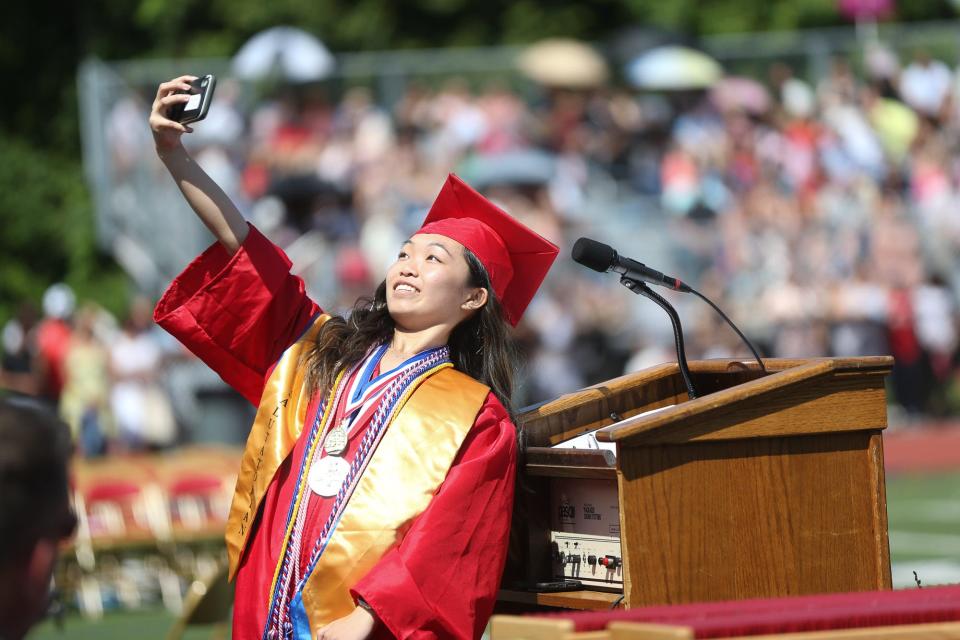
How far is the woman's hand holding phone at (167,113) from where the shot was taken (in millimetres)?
4102

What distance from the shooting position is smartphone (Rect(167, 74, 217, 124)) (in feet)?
13.3

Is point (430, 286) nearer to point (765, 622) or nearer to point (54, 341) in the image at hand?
point (765, 622)

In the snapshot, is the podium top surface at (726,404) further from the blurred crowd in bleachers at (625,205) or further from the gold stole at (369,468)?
the blurred crowd in bleachers at (625,205)

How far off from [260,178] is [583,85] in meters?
3.91

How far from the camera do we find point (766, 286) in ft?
53.0

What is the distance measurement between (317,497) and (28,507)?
69.9 inches

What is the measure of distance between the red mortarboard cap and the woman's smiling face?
0.22ft

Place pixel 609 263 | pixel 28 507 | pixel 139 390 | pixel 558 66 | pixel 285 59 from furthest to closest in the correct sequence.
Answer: pixel 558 66
pixel 285 59
pixel 139 390
pixel 609 263
pixel 28 507

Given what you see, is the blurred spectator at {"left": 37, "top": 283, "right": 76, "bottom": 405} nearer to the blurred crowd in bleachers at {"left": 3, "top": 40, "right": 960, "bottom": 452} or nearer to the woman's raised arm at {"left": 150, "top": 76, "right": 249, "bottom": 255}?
the blurred crowd in bleachers at {"left": 3, "top": 40, "right": 960, "bottom": 452}


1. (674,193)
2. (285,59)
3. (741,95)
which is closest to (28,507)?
(674,193)

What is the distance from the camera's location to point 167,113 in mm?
4125

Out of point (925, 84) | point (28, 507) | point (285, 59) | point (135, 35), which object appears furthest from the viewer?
point (135, 35)

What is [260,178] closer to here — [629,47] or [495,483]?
[629,47]

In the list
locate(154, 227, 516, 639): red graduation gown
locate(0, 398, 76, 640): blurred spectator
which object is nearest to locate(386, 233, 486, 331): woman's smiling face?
locate(154, 227, 516, 639): red graduation gown
